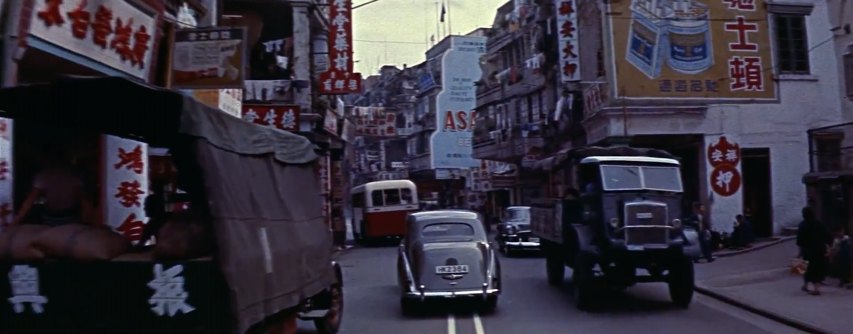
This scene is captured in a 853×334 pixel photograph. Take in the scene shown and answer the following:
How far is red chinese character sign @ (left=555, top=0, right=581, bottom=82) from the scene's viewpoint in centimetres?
2962

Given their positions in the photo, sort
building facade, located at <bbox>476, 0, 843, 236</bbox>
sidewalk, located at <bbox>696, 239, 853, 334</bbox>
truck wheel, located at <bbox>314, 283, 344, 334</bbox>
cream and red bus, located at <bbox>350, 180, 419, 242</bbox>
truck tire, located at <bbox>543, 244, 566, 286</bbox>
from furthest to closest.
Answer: cream and red bus, located at <bbox>350, 180, 419, 242</bbox>
building facade, located at <bbox>476, 0, 843, 236</bbox>
truck tire, located at <bbox>543, 244, 566, 286</bbox>
sidewalk, located at <bbox>696, 239, 853, 334</bbox>
truck wheel, located at <bbox>314, 283, 344, 334</bbox>

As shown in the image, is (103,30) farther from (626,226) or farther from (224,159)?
(626,226)

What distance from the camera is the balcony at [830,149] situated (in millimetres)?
22250

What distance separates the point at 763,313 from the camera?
14289 mm

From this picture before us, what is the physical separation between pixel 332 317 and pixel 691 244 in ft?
22.2

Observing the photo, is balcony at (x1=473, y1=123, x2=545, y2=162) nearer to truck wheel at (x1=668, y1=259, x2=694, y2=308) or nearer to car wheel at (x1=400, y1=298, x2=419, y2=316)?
truck wheel at (x1=668, y1=259, x2=694, y2=308)

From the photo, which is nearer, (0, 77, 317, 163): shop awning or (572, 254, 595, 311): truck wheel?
(0, 77, 317, 163): shop awning

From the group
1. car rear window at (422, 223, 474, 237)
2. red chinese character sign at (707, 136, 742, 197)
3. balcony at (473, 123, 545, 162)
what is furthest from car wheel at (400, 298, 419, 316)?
balcony at (473, 123, 545, 162)

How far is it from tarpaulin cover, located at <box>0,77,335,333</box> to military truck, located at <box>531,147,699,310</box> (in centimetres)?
720

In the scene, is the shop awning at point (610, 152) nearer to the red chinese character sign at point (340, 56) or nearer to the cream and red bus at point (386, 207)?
the red chinese character sign at point (340, 56)

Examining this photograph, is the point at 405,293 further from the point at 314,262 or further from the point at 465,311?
the point at 314,262

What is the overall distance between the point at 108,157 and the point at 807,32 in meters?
24.4

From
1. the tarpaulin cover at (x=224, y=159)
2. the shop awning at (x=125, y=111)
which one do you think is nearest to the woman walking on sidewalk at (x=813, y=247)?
the tarpaulin cover at (x=224, y=159)

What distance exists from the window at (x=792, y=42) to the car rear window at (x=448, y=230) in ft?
59.0
